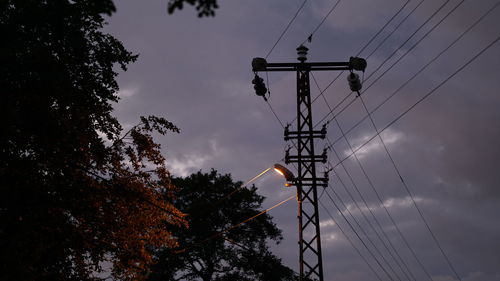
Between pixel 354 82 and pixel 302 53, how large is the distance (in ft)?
8.81

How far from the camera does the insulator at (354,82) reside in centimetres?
1716

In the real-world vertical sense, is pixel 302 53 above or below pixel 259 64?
above

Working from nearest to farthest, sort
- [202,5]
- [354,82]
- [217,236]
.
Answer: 1. [202,5]
2. [354,82]
3. [217,236]

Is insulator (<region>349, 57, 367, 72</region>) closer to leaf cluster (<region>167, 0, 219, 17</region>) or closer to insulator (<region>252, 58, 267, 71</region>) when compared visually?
insulator (<region>252, 58, 267, 71</region>)

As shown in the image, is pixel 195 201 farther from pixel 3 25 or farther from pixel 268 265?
pixel 3 25

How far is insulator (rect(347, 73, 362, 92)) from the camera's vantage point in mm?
17156

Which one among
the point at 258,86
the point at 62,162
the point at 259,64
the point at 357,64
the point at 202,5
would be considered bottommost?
the point at 202,5

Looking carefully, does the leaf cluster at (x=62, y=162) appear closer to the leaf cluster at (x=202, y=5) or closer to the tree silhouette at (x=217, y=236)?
the leaf cluster at (x=202, y=5)

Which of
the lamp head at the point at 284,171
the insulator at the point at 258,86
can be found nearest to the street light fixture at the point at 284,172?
the lamp head at the point at 284,171

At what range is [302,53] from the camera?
1820 cm

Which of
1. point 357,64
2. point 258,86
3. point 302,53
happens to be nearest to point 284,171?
point 258,86

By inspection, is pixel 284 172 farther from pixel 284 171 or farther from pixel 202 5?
pixel 202 5

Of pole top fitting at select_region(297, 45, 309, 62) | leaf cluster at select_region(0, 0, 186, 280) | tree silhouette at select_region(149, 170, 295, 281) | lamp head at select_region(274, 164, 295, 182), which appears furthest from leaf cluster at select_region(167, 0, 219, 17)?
tree silhouette at select_region(149, 170, 295, 281)

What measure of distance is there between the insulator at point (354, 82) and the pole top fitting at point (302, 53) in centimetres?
218
